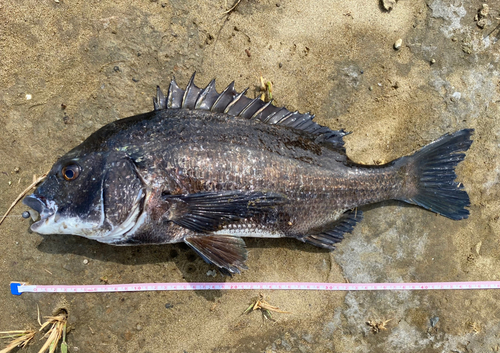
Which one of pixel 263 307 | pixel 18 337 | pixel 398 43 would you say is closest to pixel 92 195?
pixel 18 337

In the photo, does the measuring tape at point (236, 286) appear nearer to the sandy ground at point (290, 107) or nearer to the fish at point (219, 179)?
the sandy ground at point (290, 107)

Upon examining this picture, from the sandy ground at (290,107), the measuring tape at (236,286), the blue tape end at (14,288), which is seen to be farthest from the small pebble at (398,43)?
the blue tape end at (14,288)

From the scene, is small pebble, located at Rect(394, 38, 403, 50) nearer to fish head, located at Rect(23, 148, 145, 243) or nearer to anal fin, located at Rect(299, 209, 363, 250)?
anal fin, located at Rect(299, 209, 363, 250)

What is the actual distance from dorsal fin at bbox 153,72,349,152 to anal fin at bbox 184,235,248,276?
124 centimetres

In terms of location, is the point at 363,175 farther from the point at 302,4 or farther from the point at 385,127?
the point at 302,4

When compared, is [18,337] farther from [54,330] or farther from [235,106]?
[235,106]

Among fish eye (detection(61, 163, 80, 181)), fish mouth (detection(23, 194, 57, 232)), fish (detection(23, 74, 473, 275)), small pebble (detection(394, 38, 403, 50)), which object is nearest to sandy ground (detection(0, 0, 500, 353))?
small pebble (detection(394, 38, 403, 50))

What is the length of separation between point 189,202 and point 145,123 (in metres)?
0.84

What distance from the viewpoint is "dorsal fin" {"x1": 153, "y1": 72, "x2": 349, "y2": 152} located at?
2936 millimetres

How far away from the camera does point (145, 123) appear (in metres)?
2.79

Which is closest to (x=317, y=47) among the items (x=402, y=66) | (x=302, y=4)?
(x=302, y=4)

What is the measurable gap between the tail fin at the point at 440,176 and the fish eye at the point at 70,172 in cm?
314

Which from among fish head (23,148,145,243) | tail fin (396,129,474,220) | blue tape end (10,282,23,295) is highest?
tail fin (396,129,474,220)

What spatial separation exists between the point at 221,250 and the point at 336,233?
1254mm
